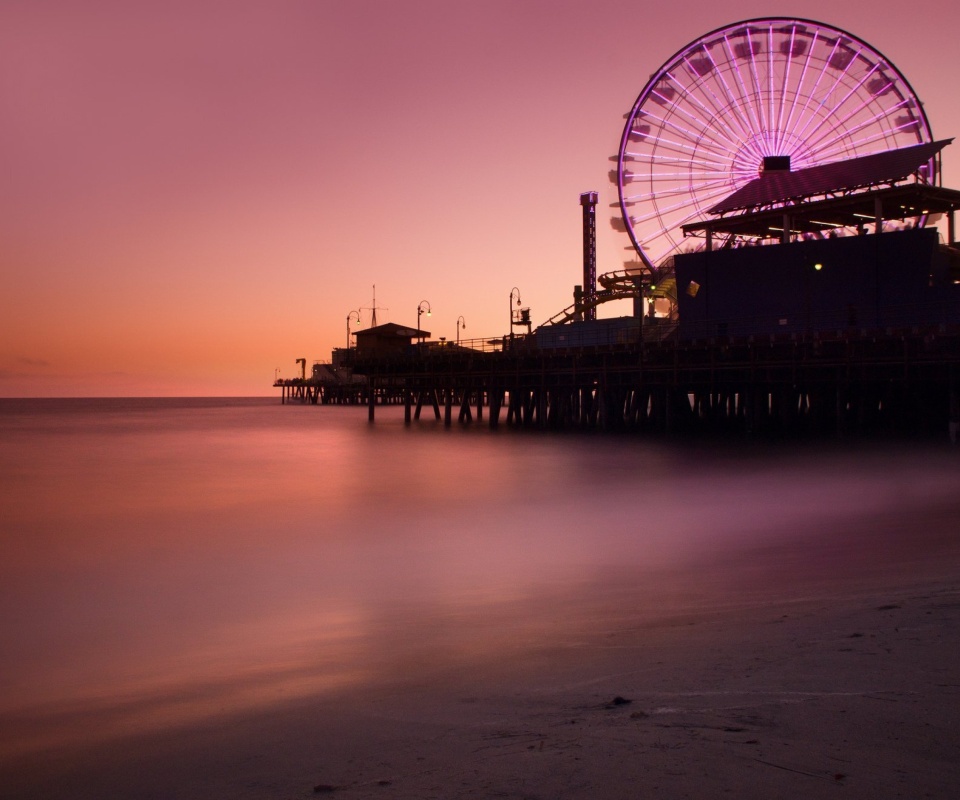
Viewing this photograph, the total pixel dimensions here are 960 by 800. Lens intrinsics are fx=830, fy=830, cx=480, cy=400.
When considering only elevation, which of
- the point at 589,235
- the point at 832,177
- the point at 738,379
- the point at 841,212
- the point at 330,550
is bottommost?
the point at 330,550

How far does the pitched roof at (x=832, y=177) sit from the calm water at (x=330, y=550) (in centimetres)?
1220

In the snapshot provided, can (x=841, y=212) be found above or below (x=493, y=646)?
above

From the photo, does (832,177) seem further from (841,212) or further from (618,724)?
(618,724)

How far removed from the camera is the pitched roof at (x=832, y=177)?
3262 centimetres

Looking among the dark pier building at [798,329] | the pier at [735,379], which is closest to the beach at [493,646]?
the pier at [735,379]

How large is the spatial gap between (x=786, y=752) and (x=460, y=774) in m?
1.51

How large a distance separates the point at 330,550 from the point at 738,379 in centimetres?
2204

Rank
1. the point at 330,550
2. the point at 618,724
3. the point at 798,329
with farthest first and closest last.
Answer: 1. the point at 798,329
2. the point at 330,550
3. the point at 618,724

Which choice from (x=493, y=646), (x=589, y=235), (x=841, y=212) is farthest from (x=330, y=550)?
(x=589, y=235)

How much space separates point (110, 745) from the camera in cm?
517

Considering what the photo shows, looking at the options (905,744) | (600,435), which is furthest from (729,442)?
(905,744)

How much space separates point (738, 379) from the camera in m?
31.6

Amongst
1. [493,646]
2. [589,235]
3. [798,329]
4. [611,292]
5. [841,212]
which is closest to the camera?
[493,646]

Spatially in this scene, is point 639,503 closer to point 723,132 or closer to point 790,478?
point 790,478
